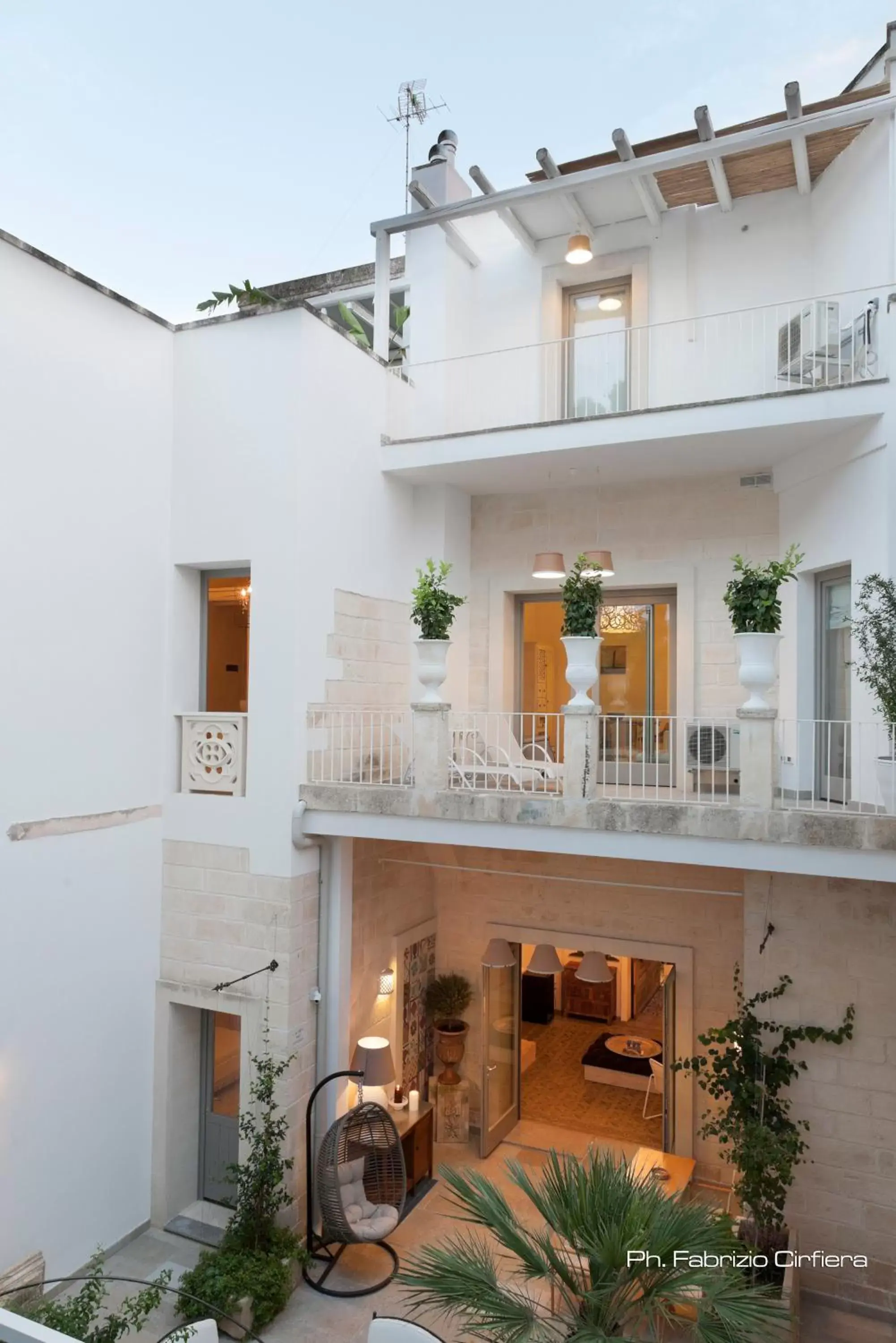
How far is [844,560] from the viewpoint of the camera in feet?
20.7

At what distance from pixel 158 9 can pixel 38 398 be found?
22.1 feet

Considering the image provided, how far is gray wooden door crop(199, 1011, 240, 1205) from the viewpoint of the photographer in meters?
6.68

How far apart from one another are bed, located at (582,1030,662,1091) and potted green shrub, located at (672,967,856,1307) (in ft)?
11.5

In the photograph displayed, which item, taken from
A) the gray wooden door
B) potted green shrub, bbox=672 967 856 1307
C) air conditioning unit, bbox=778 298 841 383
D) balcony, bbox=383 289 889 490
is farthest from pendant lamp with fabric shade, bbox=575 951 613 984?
air conditioning unit, bbox=778 298 841 383

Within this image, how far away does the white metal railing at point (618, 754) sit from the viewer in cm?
668

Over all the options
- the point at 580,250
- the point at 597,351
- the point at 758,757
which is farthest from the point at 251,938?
the point at 580,250

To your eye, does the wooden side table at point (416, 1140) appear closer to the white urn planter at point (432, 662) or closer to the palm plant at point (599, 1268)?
the palm plant at point (599, 1268)

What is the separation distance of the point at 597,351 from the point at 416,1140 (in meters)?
7.74

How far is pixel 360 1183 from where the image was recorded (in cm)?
645

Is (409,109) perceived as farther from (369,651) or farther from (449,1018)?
(449,1018)

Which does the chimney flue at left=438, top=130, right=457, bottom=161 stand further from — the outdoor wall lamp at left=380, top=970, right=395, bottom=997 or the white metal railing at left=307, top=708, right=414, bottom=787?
the outdoor wall lamp at left=380, top=970, right=395, bottom=997

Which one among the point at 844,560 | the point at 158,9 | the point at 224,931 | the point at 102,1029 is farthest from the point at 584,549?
the point at 158,9

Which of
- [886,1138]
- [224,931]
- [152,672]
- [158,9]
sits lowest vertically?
[886,1138]

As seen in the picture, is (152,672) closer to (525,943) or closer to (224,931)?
(224,931)
